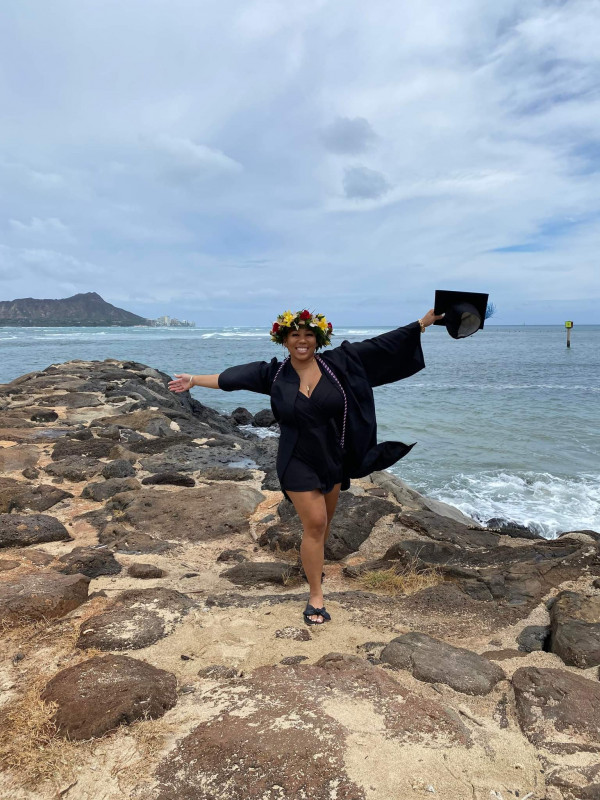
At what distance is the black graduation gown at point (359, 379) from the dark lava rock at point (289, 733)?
4.23 ft

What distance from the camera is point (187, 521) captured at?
213 inches

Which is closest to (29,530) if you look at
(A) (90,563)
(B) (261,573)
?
(A) (90,563)

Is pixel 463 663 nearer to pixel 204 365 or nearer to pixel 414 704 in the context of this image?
pixel 414 704

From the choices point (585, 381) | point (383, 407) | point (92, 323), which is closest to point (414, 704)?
point (383, 407)

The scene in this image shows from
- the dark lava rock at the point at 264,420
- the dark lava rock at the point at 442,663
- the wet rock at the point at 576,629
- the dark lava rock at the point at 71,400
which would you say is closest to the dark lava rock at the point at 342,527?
the dark lava rock at the point at 442,663

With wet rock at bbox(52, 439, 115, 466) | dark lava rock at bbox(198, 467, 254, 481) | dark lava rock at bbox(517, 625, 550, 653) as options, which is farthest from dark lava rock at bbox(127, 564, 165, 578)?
wet rock at bbox(52, 439, 115, 466)

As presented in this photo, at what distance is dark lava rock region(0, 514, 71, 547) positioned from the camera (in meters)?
4.63

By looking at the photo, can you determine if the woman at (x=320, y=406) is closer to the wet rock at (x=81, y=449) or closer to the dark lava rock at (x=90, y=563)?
the dark lava rock at (x=90, y=563)

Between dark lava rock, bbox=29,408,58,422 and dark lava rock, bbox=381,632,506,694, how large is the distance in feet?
28.3

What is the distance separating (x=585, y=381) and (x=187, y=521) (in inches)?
1091

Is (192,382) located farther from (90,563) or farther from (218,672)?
(218,672)

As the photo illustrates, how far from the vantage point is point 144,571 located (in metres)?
4.14

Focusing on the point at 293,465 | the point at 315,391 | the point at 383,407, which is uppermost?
the point at 315,391

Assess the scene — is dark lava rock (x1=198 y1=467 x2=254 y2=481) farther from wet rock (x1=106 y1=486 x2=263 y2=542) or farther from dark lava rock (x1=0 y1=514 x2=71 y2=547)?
dark lava rock (x1=0 y1=514 x2=71 y2=547)
